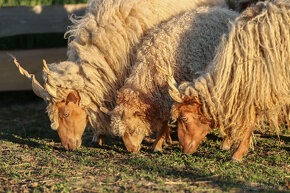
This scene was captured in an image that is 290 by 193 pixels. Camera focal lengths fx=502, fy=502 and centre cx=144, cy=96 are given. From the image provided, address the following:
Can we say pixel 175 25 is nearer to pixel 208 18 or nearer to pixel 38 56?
pixel 208 18

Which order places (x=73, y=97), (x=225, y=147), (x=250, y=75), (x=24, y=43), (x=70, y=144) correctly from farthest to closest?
(x=24, y=43) → (x=70, y=144) → (x=73, y=97) → (x=225, y=147) → (x=250, y=75)

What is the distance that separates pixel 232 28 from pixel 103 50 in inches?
68.5

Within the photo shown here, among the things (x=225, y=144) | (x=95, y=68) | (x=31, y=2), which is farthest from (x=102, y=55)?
(x=31, y=2)

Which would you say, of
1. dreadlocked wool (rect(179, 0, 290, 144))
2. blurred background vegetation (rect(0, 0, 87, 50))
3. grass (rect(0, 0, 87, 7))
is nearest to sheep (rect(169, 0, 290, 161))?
dreadlocked wool (rect(179, 0, 290, 144))

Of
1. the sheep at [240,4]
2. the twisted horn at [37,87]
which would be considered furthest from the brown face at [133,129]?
the sheep at [240,4]

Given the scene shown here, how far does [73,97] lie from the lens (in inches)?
234

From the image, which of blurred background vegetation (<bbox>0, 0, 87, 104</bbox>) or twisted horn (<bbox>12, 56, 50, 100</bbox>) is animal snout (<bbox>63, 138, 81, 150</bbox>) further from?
blurred background vegetation (<bbox>0, 0, 87, 104</bbox>)

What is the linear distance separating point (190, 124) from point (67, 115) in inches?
63.6

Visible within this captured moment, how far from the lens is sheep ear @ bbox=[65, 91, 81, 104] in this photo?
19.5 feet

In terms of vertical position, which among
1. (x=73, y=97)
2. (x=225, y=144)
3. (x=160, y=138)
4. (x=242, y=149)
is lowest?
(x=160, y=138)

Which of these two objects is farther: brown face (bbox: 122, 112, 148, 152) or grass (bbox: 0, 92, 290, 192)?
brown face (bbox: 122, 112, 148, 152)

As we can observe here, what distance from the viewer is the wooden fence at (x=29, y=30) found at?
8.52 metres

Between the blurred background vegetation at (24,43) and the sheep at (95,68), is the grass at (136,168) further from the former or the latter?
the blurred background vegetation at (24,43)

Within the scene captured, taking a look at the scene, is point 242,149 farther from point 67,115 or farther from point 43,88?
point 43,88
